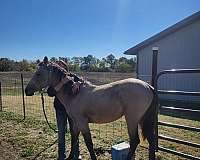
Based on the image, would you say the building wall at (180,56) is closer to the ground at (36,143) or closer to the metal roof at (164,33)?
the metal roof at (164,33)

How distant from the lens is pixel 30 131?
745cm

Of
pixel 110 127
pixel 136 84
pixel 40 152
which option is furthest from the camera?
pixel 110 127

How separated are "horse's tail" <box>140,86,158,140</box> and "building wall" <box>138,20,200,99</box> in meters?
8.68

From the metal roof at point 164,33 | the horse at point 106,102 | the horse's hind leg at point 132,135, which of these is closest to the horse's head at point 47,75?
the horse at point 106,102

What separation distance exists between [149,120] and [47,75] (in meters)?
1.88

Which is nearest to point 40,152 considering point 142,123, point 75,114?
point 75,114

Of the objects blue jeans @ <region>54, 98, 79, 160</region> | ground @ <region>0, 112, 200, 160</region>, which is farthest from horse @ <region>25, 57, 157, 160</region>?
ground @ <region>0, 112, 200, 160</region>

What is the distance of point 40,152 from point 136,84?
8.58ft

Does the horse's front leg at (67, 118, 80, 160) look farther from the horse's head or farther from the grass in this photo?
the horse's head

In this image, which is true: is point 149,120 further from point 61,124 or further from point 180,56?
point 180,56

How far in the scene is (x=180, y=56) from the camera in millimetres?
15039

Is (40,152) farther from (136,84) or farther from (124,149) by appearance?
(136,84)

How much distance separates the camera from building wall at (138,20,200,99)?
13891 mm

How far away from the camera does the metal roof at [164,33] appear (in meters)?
14.2
